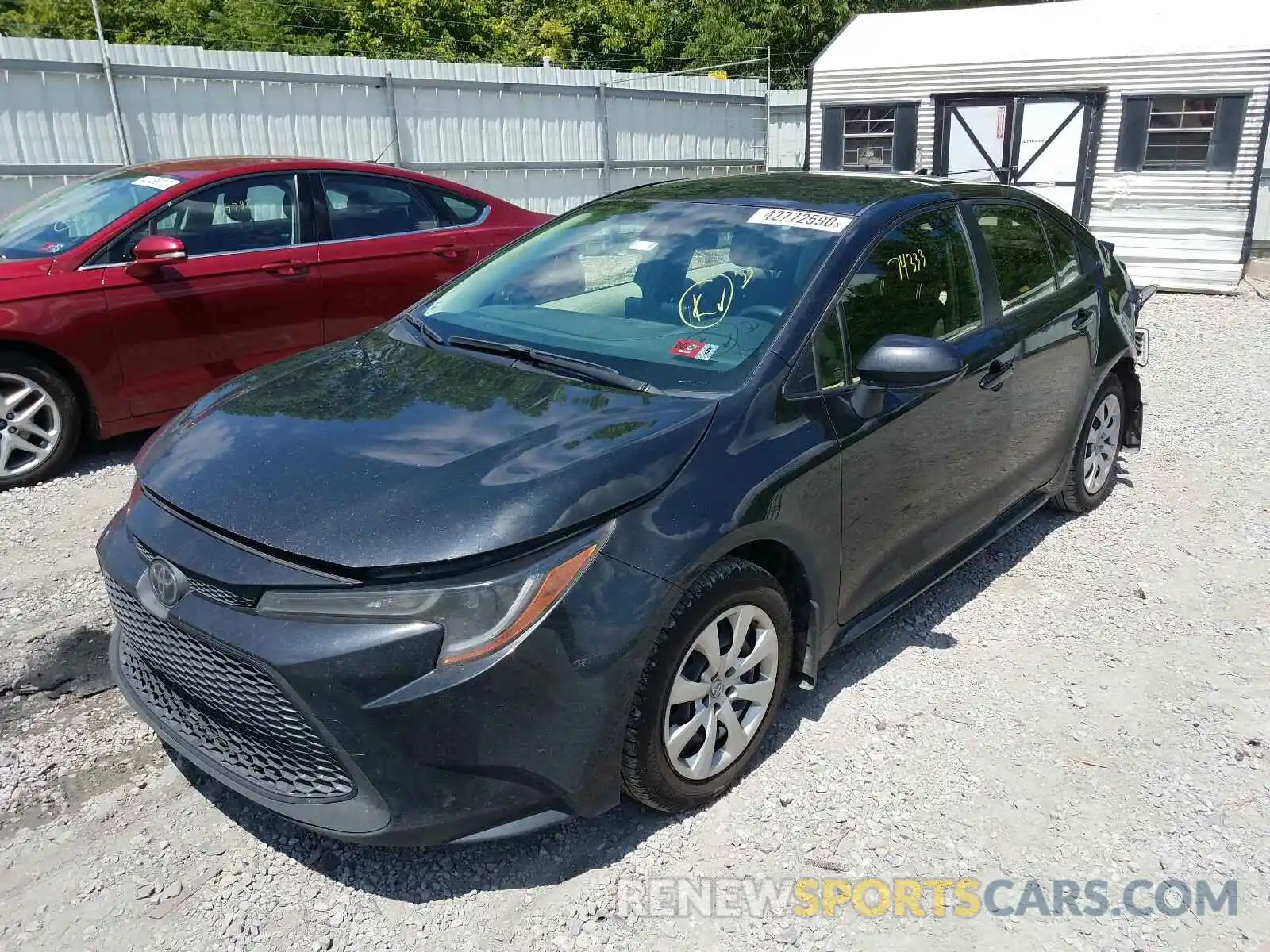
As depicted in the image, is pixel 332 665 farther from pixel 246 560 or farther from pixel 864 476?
pixel 864 476

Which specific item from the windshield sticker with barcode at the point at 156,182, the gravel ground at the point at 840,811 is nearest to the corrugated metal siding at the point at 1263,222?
the gravel ground at the point at 840,811

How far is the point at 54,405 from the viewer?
504 cm

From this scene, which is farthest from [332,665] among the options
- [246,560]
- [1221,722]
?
[1221,722]

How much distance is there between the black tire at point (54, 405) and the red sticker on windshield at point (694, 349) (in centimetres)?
368

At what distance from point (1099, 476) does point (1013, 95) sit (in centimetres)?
855

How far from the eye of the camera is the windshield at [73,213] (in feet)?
17.0

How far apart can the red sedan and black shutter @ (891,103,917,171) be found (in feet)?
26.4

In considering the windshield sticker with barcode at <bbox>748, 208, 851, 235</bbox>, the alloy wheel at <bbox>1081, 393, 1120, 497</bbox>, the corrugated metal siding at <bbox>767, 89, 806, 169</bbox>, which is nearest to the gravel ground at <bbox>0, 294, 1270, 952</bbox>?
the alloy wheel at <bbox>1081, 393, 1120, 497</bbox>

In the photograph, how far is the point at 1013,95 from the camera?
38.6 ft

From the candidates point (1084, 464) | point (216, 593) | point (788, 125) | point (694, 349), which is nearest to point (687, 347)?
point (694, 349)

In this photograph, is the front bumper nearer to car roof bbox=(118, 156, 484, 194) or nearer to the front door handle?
the front door handle

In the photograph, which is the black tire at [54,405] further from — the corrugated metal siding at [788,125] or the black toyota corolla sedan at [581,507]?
the corrugated metal siding at [788,125]

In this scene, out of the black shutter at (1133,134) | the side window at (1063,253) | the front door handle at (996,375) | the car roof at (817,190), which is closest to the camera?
the car roof at (817,190)

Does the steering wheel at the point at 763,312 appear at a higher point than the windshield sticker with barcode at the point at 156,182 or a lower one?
lower
